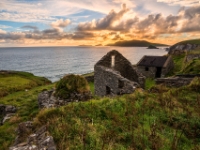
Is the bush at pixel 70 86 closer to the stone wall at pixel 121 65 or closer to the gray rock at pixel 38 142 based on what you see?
the gray rock at pixel 38 142

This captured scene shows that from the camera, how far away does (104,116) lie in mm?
7117

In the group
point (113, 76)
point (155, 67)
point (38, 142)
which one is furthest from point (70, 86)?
point (155, 67)

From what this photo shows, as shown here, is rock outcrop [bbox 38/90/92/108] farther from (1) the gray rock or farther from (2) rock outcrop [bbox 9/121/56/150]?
(1) the gray rock

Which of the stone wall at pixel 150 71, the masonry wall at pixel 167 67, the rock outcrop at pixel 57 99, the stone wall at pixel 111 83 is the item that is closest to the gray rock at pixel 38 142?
the rock outcrop at pixel 57 99

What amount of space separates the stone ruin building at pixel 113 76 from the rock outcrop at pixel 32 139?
8.74 metres

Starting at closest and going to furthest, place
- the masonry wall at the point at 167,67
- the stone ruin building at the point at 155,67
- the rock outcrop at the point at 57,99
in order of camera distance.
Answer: the rock outcrop at the point at 57,99
the masonry wall at the point at 167,67
the stone ruin building at the point at 155,67

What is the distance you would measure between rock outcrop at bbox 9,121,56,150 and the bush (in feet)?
18.6

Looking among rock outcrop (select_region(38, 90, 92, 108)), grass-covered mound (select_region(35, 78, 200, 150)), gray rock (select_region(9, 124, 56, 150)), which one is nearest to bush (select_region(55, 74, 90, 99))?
rock outcrop (select_region(38, 90, 92, 108))

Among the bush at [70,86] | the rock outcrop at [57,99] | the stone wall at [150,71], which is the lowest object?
the stone wall at [150,71]

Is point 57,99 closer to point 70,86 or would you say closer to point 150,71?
point 70,86

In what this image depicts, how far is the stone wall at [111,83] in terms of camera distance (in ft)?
44.2

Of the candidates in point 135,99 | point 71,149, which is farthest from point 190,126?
point 71,149

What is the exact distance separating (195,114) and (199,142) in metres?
1.88

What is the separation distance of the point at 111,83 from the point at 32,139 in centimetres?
1101
